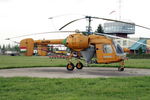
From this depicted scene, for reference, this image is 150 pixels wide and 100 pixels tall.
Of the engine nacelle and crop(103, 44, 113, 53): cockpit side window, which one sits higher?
the engine nacelle

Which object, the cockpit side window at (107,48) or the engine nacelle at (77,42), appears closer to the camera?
the cockpit side window at (107,48)

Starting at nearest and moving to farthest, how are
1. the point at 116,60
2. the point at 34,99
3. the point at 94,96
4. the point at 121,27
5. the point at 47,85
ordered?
the point at 34,99 < the point at 94,96 < the point at 47,85 < the point at 116,60 < the point at 121,27


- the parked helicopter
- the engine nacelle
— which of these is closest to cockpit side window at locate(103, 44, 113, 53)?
the parked helicopter

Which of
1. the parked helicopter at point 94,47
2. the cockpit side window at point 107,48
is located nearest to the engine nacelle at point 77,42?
the parked helicopter at point 94,47

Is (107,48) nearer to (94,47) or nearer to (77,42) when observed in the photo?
(94,47)

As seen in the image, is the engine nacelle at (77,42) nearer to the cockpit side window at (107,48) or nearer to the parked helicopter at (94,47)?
the parked helicopter at (94,47)

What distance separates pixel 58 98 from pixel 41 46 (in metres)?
14.0

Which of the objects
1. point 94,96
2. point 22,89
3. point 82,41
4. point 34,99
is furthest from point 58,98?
point 82,41

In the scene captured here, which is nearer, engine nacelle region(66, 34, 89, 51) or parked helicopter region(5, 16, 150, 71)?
parked helicopter region(5, 16, 150, 71)

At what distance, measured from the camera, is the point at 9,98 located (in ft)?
25.1

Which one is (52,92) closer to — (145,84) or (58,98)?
(58,98)

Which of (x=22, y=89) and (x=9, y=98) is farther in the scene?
(x=22, y=89)

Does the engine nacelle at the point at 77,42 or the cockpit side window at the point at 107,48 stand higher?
the engine nacelle at the point at 77,42

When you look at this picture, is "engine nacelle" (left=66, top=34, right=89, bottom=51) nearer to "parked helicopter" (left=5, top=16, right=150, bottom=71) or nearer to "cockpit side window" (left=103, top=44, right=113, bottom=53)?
"parked helicopter" (left=5, top=16, right=150, bottom=71)
